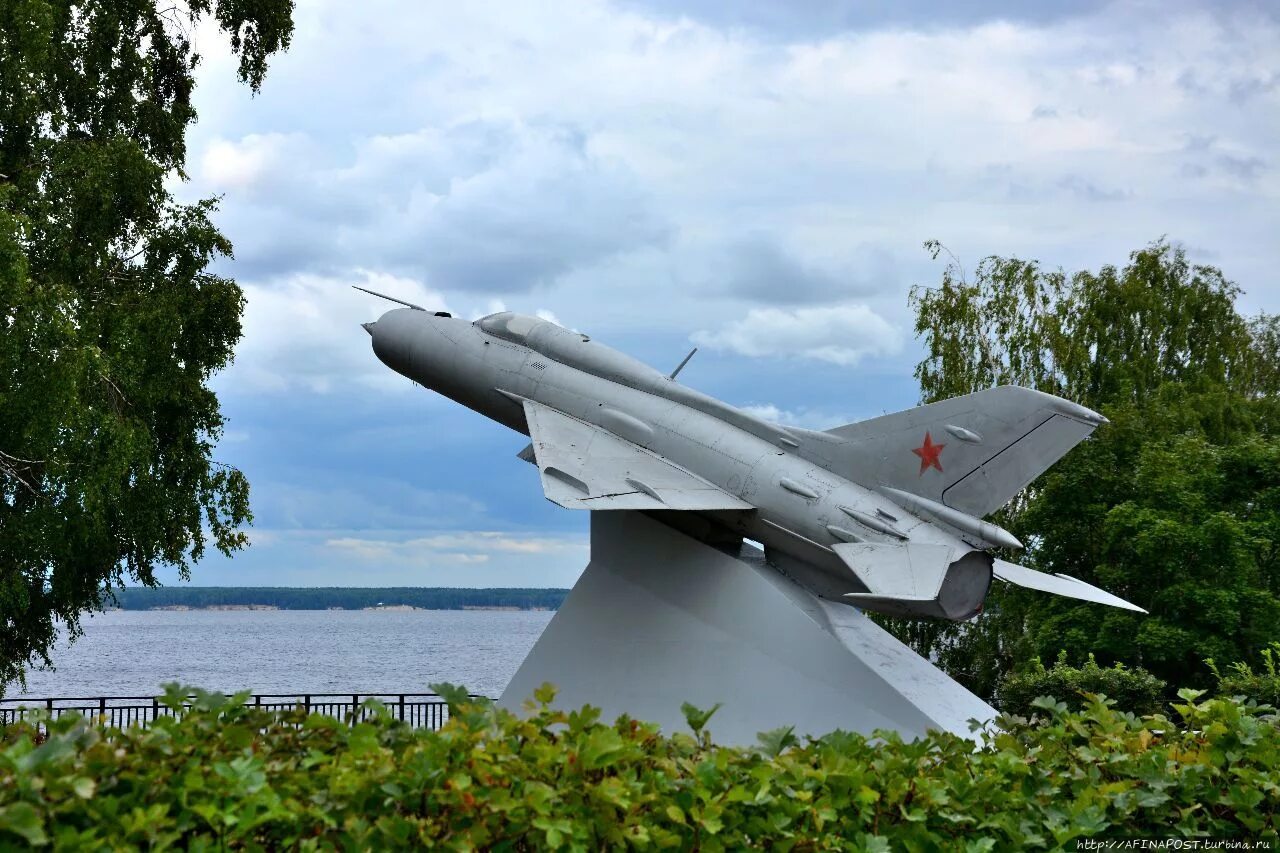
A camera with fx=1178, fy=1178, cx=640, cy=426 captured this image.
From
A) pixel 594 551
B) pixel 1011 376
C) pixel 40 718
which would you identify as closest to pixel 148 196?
pixel 594 551

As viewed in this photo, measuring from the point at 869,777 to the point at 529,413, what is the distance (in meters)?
9.17

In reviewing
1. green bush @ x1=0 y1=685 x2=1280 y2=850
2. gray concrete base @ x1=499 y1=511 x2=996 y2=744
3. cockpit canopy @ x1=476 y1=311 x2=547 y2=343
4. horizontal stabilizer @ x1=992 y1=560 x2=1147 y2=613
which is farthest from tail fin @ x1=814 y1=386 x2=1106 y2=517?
green bush @ x1=0 y1=685 x2=1280 y2=850

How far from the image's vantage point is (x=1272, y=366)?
39.2 m

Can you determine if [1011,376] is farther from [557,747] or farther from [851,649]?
[557,747]

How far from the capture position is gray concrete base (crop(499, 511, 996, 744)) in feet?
35.6

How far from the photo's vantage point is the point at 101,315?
18.7 metres

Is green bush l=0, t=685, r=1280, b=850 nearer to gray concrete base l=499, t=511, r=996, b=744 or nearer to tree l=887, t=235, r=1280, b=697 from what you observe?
gray concrete base l=499, t=511, r=996, b=744

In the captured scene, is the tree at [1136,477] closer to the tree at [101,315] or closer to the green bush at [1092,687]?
the green bush at [1092,687]

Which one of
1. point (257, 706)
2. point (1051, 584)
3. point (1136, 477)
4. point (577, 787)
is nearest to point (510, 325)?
point (1051, 584)

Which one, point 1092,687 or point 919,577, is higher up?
point 919,577

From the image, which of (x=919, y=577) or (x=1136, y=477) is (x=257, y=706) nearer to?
(x=919, y=577)

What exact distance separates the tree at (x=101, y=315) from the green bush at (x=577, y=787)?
1304cm

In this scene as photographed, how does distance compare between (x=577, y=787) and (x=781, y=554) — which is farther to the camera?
(x=781, y=554)

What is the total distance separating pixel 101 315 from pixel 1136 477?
20.2 meters
